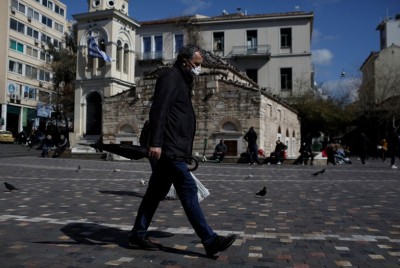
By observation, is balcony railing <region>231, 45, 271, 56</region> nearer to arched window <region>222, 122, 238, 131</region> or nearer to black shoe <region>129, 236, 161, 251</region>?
arched window <region>222, 122, 238, 131</region>

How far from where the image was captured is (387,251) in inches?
176

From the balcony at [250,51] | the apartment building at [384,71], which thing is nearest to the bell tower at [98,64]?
the balcony at [250,51]

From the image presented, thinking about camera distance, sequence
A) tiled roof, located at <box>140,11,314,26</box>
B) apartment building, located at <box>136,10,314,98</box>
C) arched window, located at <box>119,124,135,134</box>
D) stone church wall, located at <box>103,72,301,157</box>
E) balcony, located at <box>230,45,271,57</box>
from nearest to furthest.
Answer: stone church wall, located at <box>103,72,301,157</box>, arched window, located at <box>119,124,135,134</box>, tiled roof, located at <box>140,11,314,26</box>, apartment building, located at <box>136,10,314,98</box>, balcony, located at <box>230,45,271,57</box>

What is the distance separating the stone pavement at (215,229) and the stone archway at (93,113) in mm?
23909

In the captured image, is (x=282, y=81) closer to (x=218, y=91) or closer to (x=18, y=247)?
(x=218, y=91)

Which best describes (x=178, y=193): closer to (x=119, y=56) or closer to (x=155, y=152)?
(x=155, y=152)

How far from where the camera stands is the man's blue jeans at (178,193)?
13.6 ft

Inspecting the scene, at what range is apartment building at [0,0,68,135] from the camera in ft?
181

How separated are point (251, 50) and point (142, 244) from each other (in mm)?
44833

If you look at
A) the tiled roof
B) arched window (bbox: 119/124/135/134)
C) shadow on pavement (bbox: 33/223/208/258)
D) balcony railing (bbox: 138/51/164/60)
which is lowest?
shadow on pavement (bbox: 33/223/208/258)

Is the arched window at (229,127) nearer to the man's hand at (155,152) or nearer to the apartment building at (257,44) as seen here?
the apartment building at (257,44)

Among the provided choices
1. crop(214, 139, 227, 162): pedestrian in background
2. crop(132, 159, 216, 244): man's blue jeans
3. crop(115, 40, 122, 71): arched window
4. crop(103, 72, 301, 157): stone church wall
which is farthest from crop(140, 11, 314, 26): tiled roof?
crop(132, 159, 216, 244): man's blue jeans

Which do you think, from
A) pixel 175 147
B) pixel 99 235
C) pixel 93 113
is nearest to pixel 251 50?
pixel 93 113

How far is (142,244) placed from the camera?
4.38 m
